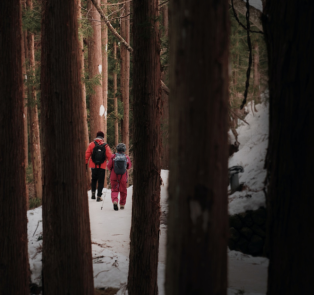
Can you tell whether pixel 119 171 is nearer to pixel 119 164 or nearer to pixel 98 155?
pixel 119 164

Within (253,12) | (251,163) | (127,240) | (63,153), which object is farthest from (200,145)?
(251,163)

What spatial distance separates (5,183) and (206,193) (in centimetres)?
340

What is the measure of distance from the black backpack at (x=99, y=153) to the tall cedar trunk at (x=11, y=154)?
18.0 feet

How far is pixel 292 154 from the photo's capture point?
90.8 inches

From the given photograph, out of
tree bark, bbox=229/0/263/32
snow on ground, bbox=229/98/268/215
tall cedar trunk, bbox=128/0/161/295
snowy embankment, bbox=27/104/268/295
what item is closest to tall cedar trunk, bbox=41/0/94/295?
tall cedar trunk, bbox=128/0/161/295

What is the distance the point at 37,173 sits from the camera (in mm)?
16406

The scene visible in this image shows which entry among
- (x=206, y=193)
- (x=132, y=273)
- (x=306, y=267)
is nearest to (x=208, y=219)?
(x=206, y=193)

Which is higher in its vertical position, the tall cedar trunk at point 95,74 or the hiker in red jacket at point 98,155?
the tall cedar trunk at point 95,74

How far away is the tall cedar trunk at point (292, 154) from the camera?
2268 mm

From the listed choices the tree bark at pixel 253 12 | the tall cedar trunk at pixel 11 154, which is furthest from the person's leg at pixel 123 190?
the tree bark at pixel 253 12

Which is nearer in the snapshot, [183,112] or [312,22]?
[183,112]

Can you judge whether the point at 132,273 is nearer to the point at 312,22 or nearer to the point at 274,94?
the point at 274,94

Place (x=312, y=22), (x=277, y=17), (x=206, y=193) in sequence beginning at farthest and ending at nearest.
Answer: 1. (x=277, y=17)
2. (x=312, y=22)
3. (x=206, y=193)

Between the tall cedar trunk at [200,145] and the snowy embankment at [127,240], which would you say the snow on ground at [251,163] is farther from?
the tall cedar trunk at [200,145]
